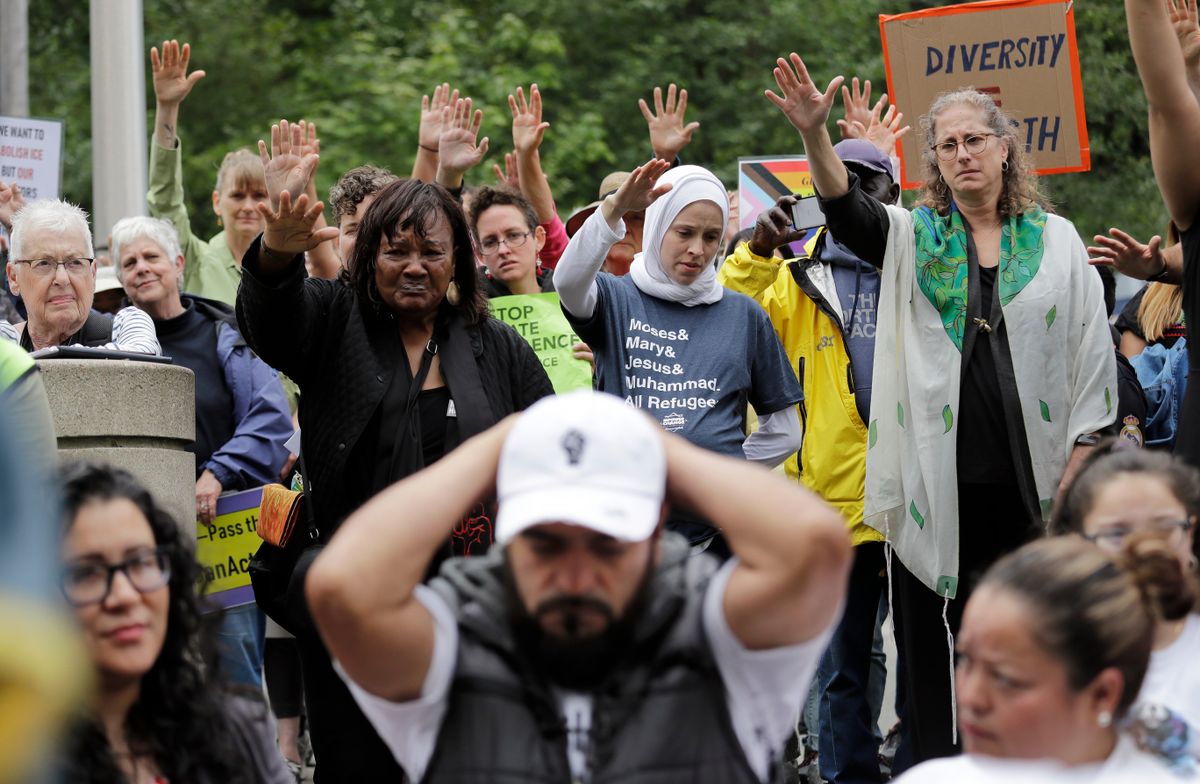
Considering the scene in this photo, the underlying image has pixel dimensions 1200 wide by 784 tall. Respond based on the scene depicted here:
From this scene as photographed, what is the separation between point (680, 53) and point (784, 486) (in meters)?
17.9

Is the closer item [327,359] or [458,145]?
[327,359]

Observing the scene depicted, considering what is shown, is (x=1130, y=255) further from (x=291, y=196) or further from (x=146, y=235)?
(x=146, y=235)

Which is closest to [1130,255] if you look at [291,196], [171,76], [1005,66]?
[1005,66]

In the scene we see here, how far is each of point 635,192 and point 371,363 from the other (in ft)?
3.58

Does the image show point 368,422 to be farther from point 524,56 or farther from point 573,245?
point 524,56

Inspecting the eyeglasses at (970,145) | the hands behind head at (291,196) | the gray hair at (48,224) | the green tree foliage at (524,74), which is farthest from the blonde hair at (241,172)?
the green tree foliage at (524,74)

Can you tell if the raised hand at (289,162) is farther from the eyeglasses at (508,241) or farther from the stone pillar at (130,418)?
the eyeglasses at (508,241)

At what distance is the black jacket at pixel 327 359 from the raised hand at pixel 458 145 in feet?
5.79

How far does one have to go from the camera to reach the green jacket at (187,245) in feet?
25.1

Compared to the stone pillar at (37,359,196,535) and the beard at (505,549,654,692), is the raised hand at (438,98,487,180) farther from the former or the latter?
the beard at (505,549,654,692)

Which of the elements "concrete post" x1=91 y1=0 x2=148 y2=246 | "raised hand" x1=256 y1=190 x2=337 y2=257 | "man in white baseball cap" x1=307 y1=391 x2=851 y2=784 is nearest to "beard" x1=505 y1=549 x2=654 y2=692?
"man in white baseball cap" x1=307 y1=391 x2=851 y2=784

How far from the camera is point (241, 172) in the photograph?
7609mm

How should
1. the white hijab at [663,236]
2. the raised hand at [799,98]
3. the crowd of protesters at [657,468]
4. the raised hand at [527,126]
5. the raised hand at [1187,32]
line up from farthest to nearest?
the raised hand at [527,126], the white hijab at [663,236], the raised hand at [799,98], the raised hand at [1187,32], the crowd of protesters at [657,468]

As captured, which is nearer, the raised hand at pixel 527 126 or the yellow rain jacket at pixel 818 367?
the yellow rain jacket at pixel 818 367
